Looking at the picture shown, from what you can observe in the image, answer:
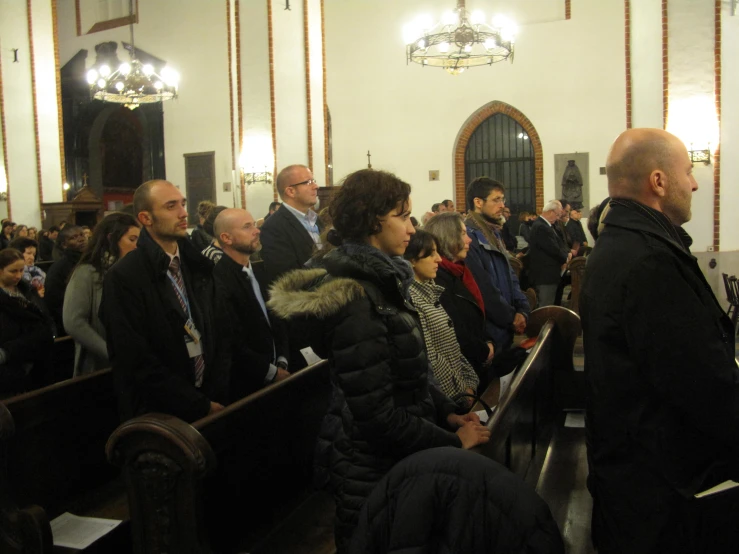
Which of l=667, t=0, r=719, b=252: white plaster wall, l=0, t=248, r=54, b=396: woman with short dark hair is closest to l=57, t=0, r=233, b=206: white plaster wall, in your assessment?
l=667, t=0, r=719, b=252: white plaster wall

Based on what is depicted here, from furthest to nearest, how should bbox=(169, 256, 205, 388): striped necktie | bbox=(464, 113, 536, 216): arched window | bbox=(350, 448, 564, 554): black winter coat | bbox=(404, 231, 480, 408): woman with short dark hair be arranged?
1. bbox=(464, 113, 536, 216): arched window
2. bbox=(404, 231, 480, 408): woman with short dark hair
3. bbox=(169, 256, 205, 388): striped necktie
4. bbox=(350, 448, 564, 554): black winter coat

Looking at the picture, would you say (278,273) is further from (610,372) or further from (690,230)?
(690,230)

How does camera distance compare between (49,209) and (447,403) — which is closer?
(447,403)

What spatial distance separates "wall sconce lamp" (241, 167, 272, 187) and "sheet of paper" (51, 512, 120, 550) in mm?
7661

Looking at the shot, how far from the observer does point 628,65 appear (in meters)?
12.8

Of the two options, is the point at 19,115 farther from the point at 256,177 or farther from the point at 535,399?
the point at 535,399

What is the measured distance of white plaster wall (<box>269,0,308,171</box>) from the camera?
399 inches

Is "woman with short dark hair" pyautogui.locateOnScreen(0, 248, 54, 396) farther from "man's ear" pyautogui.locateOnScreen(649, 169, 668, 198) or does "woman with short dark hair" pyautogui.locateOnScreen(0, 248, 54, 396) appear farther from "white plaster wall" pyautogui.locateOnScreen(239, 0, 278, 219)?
"white plaster wall" pyautogui.locateOnScreen(239, 0, 278, 219)

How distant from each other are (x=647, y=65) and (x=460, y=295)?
799cm

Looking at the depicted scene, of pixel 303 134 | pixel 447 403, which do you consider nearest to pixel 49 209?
pixel 303 134

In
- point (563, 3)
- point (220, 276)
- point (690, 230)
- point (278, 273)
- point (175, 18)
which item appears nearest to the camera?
point (220, 276)

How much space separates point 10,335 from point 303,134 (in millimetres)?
7266

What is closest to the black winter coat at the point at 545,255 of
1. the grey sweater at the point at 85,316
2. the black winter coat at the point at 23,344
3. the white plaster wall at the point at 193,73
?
the grey sweater at the point at 85,316

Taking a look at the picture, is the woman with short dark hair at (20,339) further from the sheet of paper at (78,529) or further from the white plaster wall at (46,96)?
the white plaster wall at (46,96)
